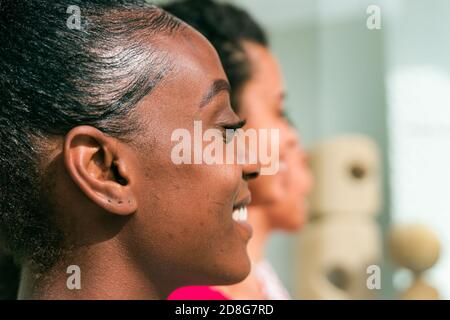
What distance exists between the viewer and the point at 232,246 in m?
0.71

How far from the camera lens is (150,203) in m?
0.68

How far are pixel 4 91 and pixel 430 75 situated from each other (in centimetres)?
143

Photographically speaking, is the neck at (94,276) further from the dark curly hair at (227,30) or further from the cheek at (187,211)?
the dark curly hair at (227,30)

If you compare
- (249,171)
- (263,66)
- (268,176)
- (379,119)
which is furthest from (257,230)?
(379,119)

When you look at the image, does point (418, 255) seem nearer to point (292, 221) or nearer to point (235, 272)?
point (292, 221)

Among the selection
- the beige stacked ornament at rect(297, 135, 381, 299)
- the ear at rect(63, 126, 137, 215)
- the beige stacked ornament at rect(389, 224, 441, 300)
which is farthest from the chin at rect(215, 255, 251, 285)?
the beige stacked ornament at rect(297, 135, 381, 299)

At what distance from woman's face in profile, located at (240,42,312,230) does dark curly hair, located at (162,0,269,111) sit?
0.04 feet

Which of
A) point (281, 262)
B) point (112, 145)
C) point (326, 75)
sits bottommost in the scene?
point (112, 145)

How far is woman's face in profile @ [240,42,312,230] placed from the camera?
1.14 metres

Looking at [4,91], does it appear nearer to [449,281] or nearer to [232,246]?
[232,246]

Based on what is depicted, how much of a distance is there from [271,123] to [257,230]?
0.63ft

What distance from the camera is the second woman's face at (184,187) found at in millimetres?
A: 674

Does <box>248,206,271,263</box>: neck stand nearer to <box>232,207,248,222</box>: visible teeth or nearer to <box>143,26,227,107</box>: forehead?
<box>232,207,248,222</box>: visible teeth
